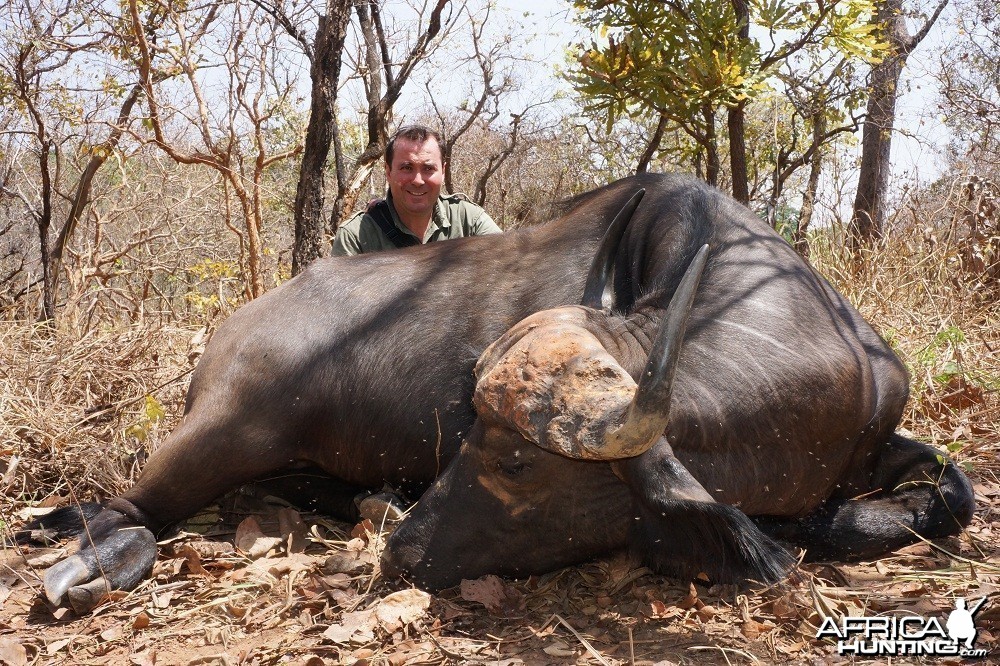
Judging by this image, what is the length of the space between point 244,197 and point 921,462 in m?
5.11

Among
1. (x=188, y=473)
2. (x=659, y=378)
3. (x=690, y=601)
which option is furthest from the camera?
(x=188, y=473)

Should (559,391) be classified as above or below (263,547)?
above

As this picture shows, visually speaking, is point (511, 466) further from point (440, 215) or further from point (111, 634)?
point (440, 215)

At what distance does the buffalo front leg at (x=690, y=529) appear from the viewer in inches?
98.0

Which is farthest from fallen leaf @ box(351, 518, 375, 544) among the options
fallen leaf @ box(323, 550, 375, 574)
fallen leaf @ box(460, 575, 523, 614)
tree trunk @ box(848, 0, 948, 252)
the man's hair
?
tree trunk @ box(848, 0, 948, 252)

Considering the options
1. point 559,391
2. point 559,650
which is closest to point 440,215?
point 559,391

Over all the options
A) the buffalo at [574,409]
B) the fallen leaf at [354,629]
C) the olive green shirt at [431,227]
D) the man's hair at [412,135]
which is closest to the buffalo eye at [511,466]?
the buffalo at [574,409]

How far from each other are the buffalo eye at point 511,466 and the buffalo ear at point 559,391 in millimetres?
158

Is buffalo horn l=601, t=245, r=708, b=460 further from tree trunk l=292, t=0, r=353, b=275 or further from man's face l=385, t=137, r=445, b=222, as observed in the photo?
tree trunk l=292, t=0, r=353, b=275

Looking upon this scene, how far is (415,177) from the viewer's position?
5.93 metres

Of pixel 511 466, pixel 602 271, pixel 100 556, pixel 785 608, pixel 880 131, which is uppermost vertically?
pixel 880 131

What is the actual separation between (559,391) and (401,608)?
103 centimetres

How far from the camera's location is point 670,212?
157 inches

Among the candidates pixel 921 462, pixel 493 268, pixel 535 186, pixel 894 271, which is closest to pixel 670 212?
pixel 493 268
